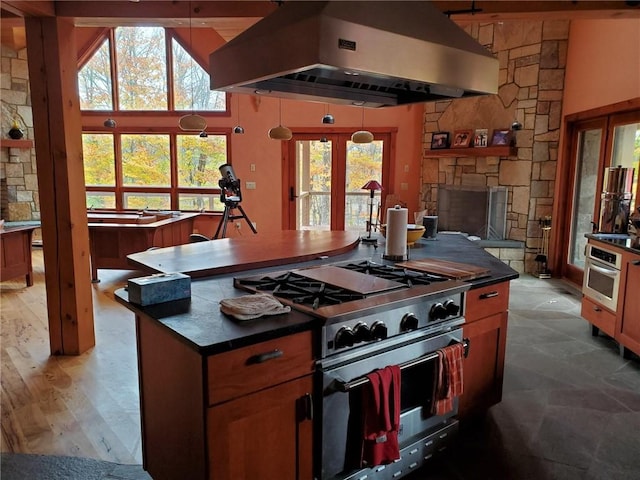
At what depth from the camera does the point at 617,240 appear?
371 centimetres

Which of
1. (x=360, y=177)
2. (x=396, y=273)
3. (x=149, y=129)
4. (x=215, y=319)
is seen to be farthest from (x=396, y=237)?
(x=149, y=129)

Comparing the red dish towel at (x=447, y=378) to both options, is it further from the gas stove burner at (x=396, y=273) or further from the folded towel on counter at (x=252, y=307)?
the folded towel on counter at (x=252, y=307)

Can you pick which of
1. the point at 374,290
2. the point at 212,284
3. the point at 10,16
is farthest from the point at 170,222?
the point at 374,290

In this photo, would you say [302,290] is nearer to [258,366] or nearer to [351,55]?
[258,366]

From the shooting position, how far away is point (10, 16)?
3.23m

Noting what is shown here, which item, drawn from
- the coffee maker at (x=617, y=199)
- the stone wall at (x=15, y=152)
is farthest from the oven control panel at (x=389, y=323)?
the stone wall at (x=15, y=152)

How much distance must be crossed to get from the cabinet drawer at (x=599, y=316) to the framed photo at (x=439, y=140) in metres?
3.49

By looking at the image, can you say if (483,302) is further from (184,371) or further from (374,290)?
(184,371)

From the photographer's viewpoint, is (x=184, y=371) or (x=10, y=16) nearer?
(x=184, y=371)

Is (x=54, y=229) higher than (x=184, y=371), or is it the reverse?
(x=54, y=229)

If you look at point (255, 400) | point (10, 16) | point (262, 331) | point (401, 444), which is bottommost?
Result: point (401, 444)

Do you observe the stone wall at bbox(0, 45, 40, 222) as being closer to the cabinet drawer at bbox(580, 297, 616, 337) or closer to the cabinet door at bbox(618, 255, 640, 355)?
the cabinet drawer at bbox(580, 297, 616, 337)

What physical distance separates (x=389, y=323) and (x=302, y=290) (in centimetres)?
39

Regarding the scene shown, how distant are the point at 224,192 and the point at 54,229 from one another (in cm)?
404
